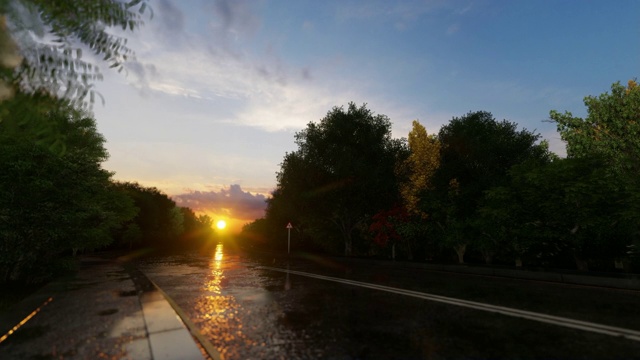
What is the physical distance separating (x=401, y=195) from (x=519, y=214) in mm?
9721

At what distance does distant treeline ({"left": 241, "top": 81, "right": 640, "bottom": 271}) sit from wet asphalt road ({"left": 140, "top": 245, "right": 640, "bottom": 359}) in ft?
14.1

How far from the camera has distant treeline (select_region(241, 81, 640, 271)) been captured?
42.7ft

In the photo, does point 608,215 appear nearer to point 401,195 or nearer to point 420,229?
point 420,229

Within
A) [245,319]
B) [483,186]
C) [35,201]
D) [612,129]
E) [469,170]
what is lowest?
[245,319]

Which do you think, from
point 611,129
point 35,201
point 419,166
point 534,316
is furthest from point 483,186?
point 35,201

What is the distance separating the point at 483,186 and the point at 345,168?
8892 millimetres

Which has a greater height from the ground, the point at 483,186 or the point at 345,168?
the point at 345,168

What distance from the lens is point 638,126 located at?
1590 centimetres

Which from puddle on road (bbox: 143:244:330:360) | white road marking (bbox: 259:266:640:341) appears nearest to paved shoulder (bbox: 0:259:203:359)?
puddle on road (bbox: 143:244:330:360)

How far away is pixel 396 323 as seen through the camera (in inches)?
237

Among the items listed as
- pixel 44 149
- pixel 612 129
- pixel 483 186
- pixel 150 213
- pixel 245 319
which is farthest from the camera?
pixel 150 213

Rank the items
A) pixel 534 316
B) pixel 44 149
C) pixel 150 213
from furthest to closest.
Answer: pixel 150 213 < pixel 44 149 < pixel 534 316

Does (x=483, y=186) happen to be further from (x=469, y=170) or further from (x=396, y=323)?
(x=396, y=323)

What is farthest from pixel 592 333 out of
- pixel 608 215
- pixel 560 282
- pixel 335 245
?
pixel 335 245
